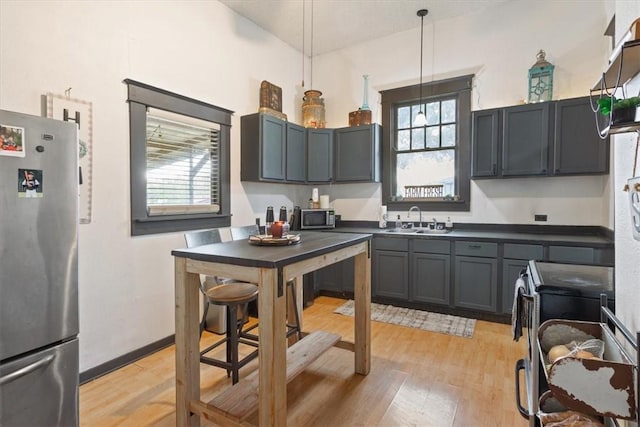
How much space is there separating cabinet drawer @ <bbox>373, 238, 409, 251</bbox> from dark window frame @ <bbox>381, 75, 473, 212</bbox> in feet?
2.27

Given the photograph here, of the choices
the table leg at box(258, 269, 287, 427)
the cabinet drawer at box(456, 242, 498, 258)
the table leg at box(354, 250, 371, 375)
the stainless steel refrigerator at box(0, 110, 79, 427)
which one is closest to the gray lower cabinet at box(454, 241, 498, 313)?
the cabinet drawer at box(456, 242, 498, 258)

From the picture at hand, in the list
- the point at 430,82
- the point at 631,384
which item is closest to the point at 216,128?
the point at 430,82

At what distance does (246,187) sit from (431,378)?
8.73 feet

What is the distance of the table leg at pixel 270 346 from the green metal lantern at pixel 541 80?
3415 mm

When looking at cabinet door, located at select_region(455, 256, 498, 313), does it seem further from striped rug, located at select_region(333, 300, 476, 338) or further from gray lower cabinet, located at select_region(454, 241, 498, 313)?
striped rug, located at select_region(333, 300, 476, 338)

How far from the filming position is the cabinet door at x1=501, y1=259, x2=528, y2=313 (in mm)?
3211

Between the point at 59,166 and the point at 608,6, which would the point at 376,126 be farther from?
the point at 59,166

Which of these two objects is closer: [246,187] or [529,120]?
[529,120]

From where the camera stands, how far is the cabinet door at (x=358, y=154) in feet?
13.8

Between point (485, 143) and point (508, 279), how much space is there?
1.45 meters

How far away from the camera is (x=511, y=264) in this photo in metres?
3.22

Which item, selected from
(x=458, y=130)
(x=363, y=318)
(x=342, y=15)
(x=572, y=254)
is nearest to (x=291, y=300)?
(x=363, y=318)

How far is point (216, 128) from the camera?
134 inches

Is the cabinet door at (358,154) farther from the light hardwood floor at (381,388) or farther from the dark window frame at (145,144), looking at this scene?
the light hardwood floor at (381,388)
